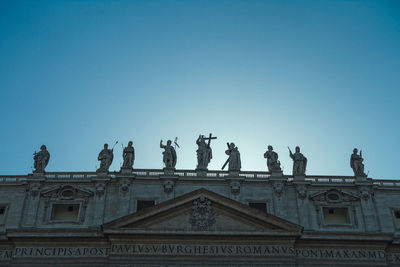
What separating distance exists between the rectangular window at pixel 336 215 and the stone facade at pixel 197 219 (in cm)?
7

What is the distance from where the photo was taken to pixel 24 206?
1380 inches

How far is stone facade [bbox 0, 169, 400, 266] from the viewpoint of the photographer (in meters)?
32.7

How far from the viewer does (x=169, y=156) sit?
120 ft

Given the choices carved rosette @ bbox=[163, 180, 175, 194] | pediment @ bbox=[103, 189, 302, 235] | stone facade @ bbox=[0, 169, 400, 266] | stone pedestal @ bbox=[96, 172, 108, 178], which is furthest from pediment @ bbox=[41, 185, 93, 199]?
carved rosette @ bbox=[163, 180, 175, 194]

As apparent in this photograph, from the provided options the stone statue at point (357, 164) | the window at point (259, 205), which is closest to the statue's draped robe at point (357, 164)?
the stone statue at point (357, 164)

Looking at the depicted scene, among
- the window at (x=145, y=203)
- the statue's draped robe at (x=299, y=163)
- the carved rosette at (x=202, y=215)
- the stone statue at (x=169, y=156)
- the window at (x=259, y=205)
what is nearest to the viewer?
the carved rosette at (x=202, y=215)

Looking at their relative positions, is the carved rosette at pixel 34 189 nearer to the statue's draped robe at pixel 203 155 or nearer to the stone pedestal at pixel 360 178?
the statue's draped robe at pixel 203 155

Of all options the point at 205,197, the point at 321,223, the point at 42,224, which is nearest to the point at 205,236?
the point at 205,197

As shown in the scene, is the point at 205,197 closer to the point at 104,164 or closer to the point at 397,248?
the point at 104,164

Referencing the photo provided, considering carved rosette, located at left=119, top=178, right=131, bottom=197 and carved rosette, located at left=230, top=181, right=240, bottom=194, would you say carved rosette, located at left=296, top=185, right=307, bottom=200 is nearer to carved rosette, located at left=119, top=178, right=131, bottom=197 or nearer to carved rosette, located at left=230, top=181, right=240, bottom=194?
carved rosette, located at left=230, top=181, right=240, bottom=194

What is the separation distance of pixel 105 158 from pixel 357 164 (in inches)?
661

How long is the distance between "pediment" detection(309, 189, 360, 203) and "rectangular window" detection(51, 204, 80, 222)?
1508cm

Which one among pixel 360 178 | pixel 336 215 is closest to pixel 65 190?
pixel 336 215

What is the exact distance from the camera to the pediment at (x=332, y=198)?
35.6m
